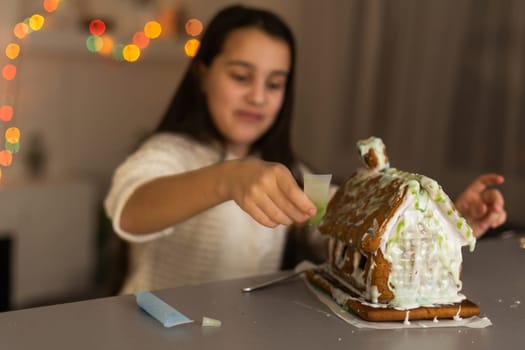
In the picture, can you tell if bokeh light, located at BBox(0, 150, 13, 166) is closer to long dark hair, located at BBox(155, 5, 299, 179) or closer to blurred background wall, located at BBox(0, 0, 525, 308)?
blurred background wall, located at BBox(0, 0, 525, 308)

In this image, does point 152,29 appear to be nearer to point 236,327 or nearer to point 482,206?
point 482,206

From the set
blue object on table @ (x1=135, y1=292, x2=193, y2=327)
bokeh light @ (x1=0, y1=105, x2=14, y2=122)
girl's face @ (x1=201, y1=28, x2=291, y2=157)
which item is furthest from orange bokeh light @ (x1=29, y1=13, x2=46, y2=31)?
blue object on table @ (x1=135, y1=292, x2=193, y2=327)

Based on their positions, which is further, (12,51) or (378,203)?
(12,51)

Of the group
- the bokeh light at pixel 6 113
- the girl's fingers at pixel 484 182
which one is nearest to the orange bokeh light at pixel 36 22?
the bokeh light at pixel 6 113

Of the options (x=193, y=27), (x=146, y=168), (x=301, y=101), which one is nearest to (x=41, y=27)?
(x=193, y=27)

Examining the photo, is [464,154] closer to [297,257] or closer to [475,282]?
[297,257]

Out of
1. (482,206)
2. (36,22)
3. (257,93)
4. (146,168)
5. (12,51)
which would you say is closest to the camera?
(482,206)

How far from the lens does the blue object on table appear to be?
780mm

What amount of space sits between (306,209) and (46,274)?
261 cm

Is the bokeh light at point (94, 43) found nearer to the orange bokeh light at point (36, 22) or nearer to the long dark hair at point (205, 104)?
the orange bokeh light at point (36, 22)

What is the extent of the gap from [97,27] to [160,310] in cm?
286

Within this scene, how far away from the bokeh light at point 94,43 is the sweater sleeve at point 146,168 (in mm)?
1948

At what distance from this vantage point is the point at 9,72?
2979mm

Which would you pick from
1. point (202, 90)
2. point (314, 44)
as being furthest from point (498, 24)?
point (202, 90)
